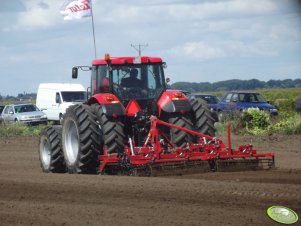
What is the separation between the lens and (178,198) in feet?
29.1

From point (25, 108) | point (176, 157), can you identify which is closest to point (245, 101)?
point (25, 108)

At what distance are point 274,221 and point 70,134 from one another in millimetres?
6594

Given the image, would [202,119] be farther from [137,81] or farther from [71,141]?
[71,141]

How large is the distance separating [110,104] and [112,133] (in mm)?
542

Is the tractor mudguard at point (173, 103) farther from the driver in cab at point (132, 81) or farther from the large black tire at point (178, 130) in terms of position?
the driver in cab at point (132, 81)

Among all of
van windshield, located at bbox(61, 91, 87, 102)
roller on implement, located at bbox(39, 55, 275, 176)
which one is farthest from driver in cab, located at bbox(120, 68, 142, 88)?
van windshield, located at bbox(61, 91, 87, 102)

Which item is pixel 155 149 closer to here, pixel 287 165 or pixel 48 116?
pixel 287 165

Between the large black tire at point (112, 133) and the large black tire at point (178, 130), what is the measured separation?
999 mm

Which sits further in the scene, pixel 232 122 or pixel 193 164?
pixel 232 122

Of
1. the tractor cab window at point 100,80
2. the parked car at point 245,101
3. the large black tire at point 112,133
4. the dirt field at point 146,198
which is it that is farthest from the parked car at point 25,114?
the dirt field at point 146,198

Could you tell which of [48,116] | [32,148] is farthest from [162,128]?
[48,116]

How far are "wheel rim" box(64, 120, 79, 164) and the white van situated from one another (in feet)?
68.6

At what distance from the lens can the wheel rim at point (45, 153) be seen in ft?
46.1

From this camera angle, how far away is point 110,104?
12.4 m
